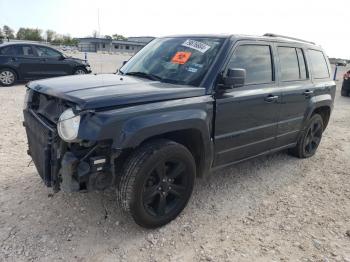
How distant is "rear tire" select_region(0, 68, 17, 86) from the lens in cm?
1138

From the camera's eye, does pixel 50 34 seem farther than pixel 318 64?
Yes

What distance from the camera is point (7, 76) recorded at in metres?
11.5

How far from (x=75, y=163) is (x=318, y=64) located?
4.32 meters

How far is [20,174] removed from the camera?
13.8 feet

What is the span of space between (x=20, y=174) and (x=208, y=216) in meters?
2.47

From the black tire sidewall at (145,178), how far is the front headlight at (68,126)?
638 mm

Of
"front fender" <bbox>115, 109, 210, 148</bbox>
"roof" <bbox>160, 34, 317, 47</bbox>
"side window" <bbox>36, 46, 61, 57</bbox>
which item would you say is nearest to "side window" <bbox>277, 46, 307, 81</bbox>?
"roof" <bbox>160, 34, 317, 47</bbox>

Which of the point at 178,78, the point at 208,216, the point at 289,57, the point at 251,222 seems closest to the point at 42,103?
the point at 178,78

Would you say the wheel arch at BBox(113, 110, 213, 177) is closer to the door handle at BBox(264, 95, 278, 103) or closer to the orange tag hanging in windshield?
the orange tag hanging in windshield

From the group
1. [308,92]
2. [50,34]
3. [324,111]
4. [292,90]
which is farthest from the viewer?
[50,34]

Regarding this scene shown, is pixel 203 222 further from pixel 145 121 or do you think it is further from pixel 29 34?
pixel 29 34

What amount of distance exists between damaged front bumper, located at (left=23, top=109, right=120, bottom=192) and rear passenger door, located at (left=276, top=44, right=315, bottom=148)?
8.56ft

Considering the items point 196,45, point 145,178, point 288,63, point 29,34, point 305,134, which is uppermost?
point 29,34

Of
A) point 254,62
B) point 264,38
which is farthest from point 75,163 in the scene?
point 264,38
